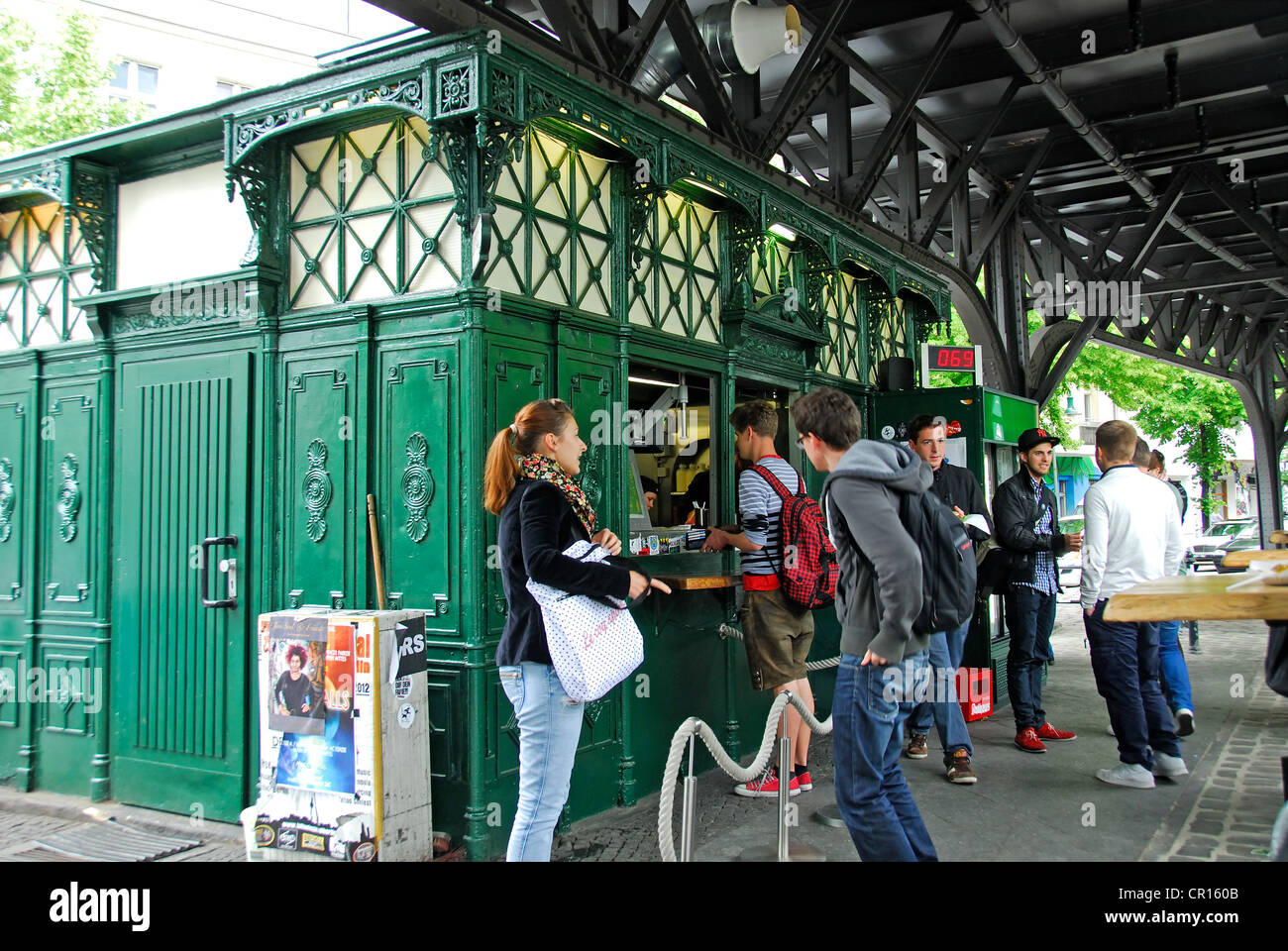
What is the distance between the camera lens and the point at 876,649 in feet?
11.3

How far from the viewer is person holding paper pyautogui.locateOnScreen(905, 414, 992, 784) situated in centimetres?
560

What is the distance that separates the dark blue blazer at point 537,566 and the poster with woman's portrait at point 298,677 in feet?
3.32

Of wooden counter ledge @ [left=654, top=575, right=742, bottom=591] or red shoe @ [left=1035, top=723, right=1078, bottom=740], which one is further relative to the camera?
red shoe @ [left=1035, top=723, right=1078, bottom=740]

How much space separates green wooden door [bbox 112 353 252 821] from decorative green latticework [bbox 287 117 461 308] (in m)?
0.76

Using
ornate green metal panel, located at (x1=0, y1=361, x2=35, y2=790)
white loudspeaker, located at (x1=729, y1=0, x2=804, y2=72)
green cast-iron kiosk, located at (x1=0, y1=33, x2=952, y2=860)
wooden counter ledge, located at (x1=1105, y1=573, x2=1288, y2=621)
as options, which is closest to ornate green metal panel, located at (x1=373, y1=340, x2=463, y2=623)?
green cast-iron kiosk, located at (x1=0, y1=33, x2=952, y2=860)

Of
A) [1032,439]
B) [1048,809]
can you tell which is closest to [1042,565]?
[1032,439]

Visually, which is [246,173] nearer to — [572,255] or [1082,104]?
[572,255]

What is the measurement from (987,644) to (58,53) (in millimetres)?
13819

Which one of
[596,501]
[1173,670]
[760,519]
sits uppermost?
[596,501]

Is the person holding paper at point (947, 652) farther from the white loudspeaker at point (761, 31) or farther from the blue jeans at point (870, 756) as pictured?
the white loudspeaker at point (761, 31)

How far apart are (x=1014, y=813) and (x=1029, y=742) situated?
4.89 ft

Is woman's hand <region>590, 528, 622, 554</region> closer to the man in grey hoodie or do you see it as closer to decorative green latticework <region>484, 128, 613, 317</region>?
the man in grey hoodie

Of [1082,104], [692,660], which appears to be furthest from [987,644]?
[1082,104]

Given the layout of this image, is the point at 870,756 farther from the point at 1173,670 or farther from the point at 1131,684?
the point at 1173,670
